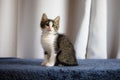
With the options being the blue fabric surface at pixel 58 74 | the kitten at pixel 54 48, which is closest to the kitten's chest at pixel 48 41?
the kitten at pixel 54 48

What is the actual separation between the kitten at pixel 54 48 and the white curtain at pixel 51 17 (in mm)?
327

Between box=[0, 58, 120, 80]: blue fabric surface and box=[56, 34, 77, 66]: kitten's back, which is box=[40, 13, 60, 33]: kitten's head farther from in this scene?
box=[0, 58, 120, 80]: blue fabric surface

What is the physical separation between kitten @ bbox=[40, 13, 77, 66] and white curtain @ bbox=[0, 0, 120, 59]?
33 cm

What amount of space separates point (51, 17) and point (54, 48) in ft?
1.25

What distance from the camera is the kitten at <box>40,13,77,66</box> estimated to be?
37.4 inches

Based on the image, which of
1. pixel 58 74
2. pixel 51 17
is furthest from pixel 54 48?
pixel 51 17

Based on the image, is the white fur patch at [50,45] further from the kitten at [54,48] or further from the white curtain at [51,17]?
the white curtain at [51,17]

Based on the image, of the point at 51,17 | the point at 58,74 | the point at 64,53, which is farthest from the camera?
Result: the point at 51,17

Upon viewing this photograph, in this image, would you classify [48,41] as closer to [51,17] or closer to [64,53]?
[64,53]

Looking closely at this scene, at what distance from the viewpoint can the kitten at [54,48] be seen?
0.95m

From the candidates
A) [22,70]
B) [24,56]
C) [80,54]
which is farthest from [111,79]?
[24,56]

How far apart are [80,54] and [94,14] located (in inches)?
9.4

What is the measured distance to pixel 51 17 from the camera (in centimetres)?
129

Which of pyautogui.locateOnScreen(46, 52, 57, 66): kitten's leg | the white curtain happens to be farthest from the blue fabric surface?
the white curtain
